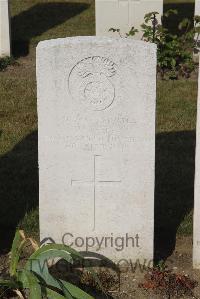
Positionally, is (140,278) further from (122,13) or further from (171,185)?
(122,13)

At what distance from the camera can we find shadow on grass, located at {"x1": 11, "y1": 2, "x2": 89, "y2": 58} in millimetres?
12289

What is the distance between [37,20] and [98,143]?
9.47 metres

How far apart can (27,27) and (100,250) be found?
8.86 meters

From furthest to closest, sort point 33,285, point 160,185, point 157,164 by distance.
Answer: point 157,164 < point 160,185 < point 33,285

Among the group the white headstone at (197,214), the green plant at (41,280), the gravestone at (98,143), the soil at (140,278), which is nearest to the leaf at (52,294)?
the green plant at (41,280)

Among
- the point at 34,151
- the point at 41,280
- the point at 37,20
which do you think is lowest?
the point at 41,280

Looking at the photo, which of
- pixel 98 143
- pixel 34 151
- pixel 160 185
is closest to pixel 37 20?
pixel 34 151

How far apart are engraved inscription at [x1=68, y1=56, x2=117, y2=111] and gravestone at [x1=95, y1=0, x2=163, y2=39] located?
256 inches

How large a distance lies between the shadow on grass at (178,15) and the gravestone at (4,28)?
3432 millimetres

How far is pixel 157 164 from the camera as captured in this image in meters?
7.29

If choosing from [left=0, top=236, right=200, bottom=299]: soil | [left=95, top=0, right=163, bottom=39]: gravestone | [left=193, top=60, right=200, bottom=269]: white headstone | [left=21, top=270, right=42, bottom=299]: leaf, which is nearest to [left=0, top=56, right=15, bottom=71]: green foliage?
[left=95, top=0, right=163, bottom=39]: gravestone

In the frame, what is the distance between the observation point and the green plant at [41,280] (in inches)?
175

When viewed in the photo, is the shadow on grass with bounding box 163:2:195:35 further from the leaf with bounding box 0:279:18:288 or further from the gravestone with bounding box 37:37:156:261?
the leaf with bounding box 0:279:18:288

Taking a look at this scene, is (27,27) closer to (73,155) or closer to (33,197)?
(33,197)
